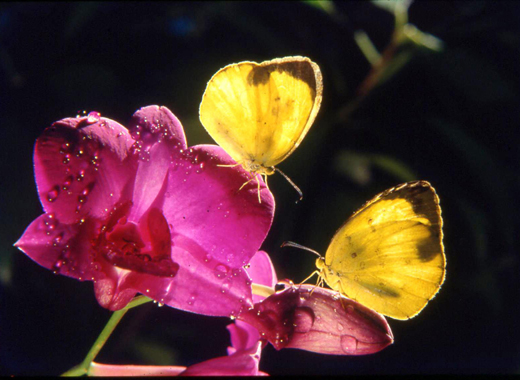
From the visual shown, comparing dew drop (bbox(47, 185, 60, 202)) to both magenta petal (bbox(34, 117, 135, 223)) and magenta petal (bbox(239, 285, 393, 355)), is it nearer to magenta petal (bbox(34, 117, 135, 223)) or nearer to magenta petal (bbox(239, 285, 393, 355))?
magenta petal (bbox(34, 117, 135, 223))

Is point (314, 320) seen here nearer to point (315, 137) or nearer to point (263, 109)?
point (263, 109)

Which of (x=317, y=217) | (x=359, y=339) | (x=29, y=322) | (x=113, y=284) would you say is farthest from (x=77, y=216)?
(x=317, y=217)

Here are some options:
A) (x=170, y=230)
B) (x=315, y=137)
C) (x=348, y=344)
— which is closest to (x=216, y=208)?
(x=170, y=230)

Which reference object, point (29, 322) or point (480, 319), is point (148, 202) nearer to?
point (29, 322)

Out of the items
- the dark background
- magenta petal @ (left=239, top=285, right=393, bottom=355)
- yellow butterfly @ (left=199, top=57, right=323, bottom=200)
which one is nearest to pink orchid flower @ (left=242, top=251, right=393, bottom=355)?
magenta petal @ (left=239, top=285, right=393, bottom=355)

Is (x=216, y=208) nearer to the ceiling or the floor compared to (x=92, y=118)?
nearer to the floor

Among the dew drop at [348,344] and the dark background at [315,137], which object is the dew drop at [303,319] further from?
the dark background at [315,137]

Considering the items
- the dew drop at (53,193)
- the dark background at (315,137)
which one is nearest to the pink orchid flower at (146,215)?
the dew drop at (53,193)
